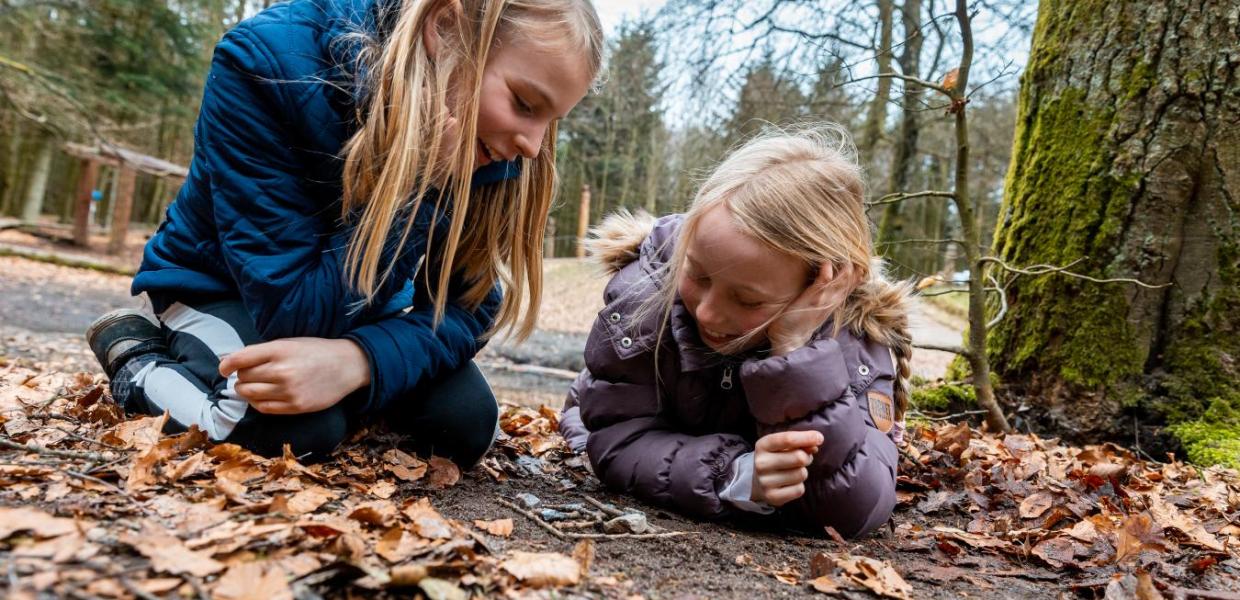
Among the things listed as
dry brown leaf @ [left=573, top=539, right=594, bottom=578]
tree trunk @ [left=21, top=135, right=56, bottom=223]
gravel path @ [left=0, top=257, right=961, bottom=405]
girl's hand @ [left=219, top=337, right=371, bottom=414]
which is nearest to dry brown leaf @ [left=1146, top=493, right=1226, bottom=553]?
gravel path @ [left=0, top=257, right=961, bottom=405]

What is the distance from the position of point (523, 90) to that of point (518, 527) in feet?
3.41

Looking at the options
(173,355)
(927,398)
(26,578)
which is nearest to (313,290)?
(173,355)

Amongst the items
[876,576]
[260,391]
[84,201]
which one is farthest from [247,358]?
[84,201]

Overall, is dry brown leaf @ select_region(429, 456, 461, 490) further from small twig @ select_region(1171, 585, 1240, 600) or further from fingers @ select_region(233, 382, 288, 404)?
small twig @ select_region(1171, 585, 1240, 600)

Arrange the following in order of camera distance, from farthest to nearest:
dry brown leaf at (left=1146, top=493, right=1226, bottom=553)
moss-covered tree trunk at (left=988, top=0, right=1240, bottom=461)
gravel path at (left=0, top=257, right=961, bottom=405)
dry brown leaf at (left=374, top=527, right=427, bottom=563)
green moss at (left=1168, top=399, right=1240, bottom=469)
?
1. gravel path at (left=0, top=257, right=961, bottom=405)
2. moss-covered tree trunk at (left=988, top=0, right=1240, bottom=461)
3. green moss at (left=1168, top=399, right=1240, bottom=469)
4. dry brown leaf at (left=1146, top=493, right=1226, bottom=553)
5. dry brown leaf at (left=374, top=527, right=427, bottom=563)

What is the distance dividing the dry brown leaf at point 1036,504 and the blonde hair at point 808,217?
1.44 ft

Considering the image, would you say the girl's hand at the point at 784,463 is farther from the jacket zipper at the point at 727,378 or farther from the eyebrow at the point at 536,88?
the eyebrow at the point at 536,88

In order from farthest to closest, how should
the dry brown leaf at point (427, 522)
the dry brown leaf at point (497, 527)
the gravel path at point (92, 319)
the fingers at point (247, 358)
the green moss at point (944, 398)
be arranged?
the gravel path at point (92, 319) < the green moss at point (944, 398) < the fingers at point (247, 358) < the dry brown leaf at point (497, 527) < the dry brown leaf at point (427, 522)

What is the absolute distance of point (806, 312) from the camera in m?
2.00

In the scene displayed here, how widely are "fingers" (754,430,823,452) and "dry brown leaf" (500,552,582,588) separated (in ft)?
2.21

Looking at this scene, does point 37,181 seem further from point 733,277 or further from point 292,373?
point 733,277

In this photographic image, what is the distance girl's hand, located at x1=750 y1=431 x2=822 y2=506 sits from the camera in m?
1.85

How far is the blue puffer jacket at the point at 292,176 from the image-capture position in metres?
1.85

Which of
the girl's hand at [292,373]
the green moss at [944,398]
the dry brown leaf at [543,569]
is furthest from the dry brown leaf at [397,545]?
the green moss at [944,398]
